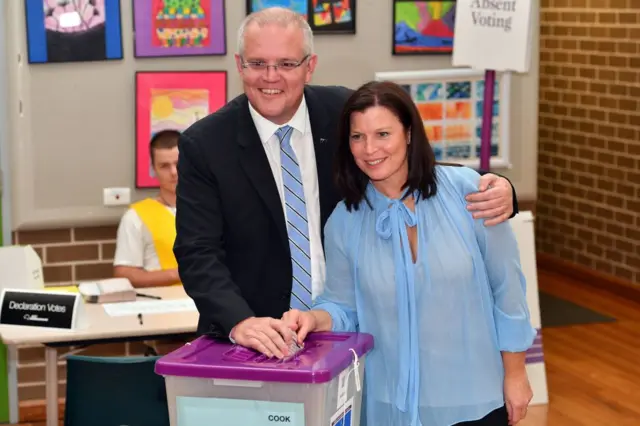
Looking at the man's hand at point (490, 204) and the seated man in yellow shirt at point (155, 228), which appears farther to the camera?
the seated man in yellow shirt at point (155, 228)

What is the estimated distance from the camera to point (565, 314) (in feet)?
23.4

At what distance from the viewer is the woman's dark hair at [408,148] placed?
8.02 ft

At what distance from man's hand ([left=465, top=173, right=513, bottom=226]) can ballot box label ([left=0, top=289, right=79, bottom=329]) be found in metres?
1.97

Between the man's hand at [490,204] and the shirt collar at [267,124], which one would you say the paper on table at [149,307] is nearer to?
the shirt collar at [267,124]

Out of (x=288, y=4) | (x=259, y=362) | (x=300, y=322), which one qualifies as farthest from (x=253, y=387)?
(x=288, y=4)

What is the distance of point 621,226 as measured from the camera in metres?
7.64

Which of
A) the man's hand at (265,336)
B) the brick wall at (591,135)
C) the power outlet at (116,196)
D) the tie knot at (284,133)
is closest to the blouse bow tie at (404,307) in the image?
the man's hand at (265,336)

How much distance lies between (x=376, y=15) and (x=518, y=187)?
3.75 feet

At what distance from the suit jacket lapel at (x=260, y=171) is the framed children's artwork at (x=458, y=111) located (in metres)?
2.91

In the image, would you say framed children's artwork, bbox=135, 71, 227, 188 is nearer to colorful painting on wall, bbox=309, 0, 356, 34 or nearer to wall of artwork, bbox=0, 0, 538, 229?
wall of artwork, bbox=0, 0, 538, 229

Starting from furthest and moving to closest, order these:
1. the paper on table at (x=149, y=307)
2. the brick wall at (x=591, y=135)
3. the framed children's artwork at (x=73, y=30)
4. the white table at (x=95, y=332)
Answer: the brick wall at (x=591, y=135)
the framed children's artwork at (x=73, y=30)
the paper on table at (x=149, y=307)
the white table at (x=95, y=332)

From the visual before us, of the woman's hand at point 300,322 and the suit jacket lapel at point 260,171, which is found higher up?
the suit jacket lapel at point 260,171

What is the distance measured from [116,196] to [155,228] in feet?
1.40

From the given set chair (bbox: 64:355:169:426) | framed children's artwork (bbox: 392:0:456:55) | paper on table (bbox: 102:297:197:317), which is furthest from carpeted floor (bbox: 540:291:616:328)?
chair (bbox: 64:355:169:426)
